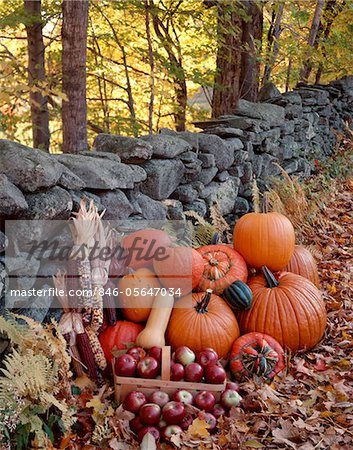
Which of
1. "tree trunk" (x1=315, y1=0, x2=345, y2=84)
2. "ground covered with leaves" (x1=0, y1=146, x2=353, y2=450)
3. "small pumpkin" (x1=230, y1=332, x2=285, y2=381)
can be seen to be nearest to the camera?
"ground covered with leaves" (x1=0, y1=146, x2=353, y2=450)

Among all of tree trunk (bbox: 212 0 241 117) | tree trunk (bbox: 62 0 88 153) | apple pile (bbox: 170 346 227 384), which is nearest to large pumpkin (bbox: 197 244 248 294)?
apple pile (bbox: 170 346 227 384)

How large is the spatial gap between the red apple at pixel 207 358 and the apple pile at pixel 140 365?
0.77 ft

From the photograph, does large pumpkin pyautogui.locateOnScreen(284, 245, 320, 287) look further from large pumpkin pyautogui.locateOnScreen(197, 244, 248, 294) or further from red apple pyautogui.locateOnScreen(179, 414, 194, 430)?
red apple pyautogui.locateOnScreen(179, 414, 194, 430)

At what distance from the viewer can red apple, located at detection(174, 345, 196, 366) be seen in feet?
10.0

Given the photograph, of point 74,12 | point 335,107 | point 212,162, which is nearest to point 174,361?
point 212,162

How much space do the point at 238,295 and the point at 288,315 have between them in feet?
1.21

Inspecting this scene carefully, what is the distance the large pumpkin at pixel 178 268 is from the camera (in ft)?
11.5

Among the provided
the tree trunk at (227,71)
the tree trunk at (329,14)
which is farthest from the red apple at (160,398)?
the tree trunk at (329,14)

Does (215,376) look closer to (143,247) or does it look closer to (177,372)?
(177,372)

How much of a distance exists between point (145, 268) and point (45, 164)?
103cm

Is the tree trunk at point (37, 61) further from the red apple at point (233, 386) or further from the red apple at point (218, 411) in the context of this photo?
the red apple at point (218, 411)

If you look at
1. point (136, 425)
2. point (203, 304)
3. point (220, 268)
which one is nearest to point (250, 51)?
point (220, 268)

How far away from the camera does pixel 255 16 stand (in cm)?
844

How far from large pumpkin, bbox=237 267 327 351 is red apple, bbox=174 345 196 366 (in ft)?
2.16
